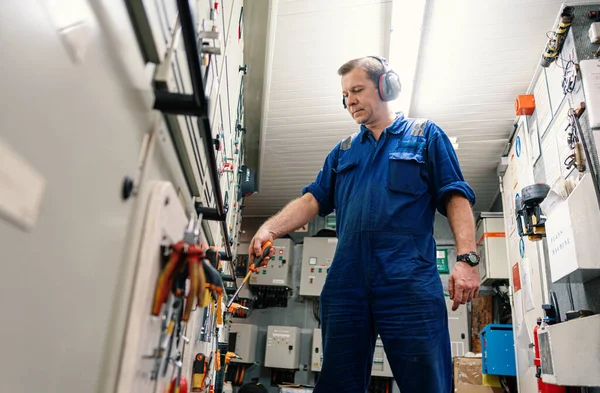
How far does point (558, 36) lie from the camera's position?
243 centimetres

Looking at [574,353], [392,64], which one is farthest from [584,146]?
[392,64]

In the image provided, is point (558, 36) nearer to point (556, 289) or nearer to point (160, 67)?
point (556, 289)

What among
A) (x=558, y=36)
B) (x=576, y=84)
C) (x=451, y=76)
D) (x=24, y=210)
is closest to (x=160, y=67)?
(x=24, y=210)

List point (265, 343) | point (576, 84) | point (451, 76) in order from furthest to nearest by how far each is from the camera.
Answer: point (265, 343) → point (451, 76) → point (576, 84)

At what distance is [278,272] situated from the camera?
5641 millimetres

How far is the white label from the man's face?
1451 millimetres

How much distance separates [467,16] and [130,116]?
9.39ft

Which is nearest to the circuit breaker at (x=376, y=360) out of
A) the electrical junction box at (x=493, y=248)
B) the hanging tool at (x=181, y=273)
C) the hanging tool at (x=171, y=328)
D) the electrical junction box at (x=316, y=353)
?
the electrical junction box at (x=316, y=353)

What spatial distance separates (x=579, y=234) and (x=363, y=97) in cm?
111

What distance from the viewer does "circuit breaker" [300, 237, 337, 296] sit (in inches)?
219

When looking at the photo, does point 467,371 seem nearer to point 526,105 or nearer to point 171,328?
point 526,105

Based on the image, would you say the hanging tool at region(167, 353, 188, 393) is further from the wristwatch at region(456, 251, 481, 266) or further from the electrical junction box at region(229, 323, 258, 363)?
the electrical junction box at region(229, 323, 258, 363)

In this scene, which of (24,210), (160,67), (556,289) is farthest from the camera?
(556,289)

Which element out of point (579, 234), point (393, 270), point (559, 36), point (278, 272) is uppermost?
point (559, 36)
